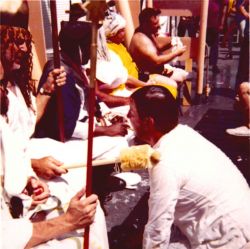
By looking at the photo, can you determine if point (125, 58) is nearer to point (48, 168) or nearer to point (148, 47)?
point (148, 47)

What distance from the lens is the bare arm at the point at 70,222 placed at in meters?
1.88

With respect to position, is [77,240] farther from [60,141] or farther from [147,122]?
[60,141]

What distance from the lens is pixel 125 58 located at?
501cm

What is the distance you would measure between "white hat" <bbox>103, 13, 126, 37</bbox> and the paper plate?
175cm

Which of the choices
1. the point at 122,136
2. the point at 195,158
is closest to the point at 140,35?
the point at 122,136

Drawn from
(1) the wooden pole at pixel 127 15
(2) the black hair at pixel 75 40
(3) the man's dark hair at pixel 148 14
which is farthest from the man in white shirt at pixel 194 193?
(1) the wooden pole at pixel 127 15

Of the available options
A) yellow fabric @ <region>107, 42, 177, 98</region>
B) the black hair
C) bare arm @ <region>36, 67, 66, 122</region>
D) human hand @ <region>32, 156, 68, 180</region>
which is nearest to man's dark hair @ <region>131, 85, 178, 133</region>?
human hand @ <region>32, 156, 68, 180</region>

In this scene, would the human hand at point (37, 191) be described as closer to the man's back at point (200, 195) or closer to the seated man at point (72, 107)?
the man's back at point (200, 195)

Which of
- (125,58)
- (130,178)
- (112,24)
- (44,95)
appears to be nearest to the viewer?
(44,95)

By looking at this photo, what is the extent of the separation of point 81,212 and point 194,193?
2.10 feet

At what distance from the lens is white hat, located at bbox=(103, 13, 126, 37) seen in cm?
472

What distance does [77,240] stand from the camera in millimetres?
2068

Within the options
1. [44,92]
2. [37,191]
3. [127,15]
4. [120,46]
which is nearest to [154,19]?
[127,15]

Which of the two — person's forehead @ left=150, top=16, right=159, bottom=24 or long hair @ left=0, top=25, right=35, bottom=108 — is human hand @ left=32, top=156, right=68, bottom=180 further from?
person's forehead @ left=150, top=16, right=159, bottom=24
